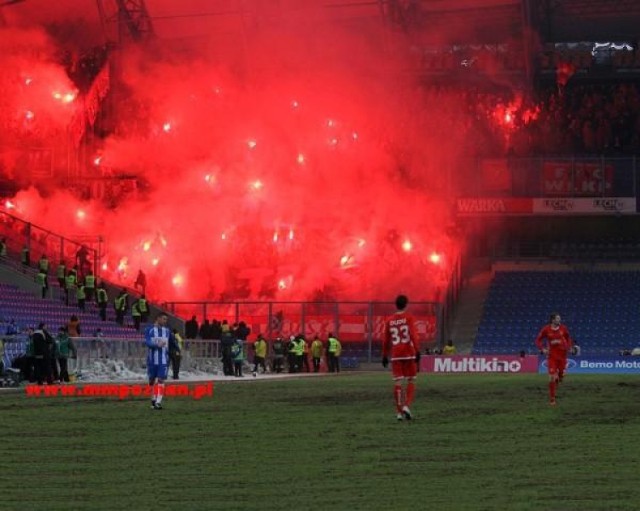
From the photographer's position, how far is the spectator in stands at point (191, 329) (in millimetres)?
55966

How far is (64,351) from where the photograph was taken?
1550 inches

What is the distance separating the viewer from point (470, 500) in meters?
12.8

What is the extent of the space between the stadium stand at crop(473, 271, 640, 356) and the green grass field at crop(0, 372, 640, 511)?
104 ft

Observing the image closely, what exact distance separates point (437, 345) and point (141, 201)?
1642 centimetres

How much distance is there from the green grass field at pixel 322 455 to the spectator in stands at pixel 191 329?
27087mm

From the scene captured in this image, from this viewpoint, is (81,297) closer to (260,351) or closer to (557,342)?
(260,351)

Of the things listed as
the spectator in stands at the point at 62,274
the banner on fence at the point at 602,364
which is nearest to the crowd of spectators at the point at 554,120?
the banner on fence at the point at 602,364

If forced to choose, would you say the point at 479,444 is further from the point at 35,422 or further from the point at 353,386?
the point at 353,386

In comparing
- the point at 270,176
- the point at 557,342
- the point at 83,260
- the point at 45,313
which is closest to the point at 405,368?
the point at 557,342

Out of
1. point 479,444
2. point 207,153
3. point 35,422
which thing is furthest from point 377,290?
point 479,444

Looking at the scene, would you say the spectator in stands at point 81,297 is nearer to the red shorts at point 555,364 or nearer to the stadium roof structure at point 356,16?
the stadium roof structure at point 356,16

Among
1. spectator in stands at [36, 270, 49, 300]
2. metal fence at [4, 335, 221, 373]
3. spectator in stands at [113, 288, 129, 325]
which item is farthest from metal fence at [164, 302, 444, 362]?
metal fence at [4, 335, 221, 373]

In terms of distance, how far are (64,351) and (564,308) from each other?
29.3 meters

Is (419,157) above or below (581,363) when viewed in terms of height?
above
